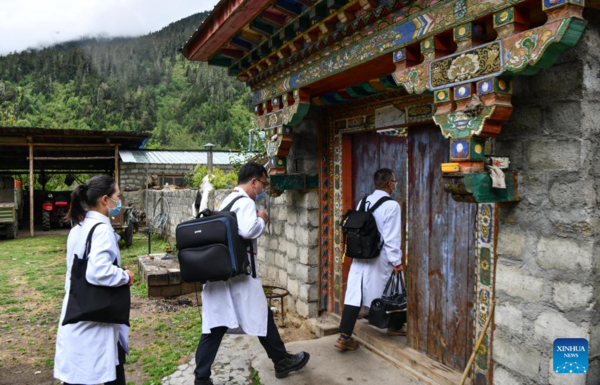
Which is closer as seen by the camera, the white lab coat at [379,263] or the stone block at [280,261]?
the white lab coat at [379,263]

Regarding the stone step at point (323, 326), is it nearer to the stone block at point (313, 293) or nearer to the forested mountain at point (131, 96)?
the stone block at point (313, 293)

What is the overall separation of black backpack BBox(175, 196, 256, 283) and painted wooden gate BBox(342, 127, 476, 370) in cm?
156

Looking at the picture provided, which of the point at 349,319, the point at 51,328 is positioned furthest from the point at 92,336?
the point at 51,328

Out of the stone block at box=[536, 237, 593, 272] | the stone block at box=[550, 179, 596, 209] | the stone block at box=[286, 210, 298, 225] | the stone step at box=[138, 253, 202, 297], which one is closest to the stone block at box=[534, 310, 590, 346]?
the stone block at box=[536, 237, 593, 272]

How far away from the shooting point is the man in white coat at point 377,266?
4133 millimetres

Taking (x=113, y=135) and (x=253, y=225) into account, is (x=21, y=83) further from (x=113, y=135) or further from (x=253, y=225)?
(x=253, y=225)

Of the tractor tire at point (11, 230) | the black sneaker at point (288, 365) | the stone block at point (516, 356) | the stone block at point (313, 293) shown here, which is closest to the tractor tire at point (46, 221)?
the tractor tire at point (11, 230)

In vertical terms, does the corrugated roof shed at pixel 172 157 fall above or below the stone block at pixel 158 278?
above

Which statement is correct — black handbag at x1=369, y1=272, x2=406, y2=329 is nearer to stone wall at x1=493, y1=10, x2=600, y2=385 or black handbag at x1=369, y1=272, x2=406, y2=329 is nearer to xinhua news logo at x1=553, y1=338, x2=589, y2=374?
stone wall at x1=493, y1=10, x2=600, y2=385

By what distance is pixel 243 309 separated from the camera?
364 cm

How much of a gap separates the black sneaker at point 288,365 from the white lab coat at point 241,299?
0.31 m

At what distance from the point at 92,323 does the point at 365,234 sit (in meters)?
2.32

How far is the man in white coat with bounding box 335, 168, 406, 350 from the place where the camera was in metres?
4.13

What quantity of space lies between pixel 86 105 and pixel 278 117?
55039mm
